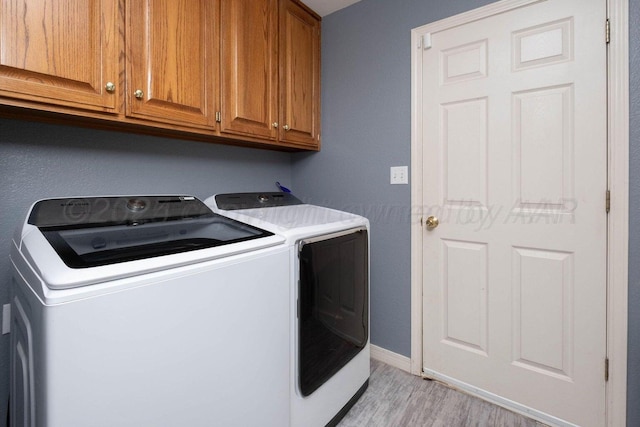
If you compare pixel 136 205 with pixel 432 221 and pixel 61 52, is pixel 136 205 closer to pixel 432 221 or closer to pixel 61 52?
pixel 61 52

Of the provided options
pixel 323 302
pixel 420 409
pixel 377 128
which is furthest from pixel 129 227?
pixel 420 409

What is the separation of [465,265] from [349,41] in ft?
5.55

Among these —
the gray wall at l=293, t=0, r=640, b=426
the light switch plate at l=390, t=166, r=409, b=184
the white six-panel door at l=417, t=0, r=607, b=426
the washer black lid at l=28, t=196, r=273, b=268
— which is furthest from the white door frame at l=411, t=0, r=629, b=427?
the washer black lid at l=28, t=196, r=273, b=268

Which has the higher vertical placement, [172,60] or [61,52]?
[172,60]

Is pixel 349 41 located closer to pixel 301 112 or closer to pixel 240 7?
pixel 301 112

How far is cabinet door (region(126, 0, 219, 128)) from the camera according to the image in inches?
48.1

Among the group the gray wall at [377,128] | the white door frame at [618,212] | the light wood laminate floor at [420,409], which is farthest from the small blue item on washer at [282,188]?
the white door frame at [618,212]

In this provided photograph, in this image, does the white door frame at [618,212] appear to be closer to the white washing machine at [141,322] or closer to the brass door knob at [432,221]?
the brass door knob at [432,221]

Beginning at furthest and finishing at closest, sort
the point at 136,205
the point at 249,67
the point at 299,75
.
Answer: the point at 299,75
the point at 249,67
the point at 136,205

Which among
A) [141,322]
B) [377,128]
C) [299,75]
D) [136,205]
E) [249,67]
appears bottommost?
[141,322]

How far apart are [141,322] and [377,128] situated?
1732 mm

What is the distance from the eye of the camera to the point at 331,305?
1.45 metres

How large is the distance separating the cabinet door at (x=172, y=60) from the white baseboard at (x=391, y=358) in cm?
180

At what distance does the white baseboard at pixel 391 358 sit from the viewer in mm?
1948
